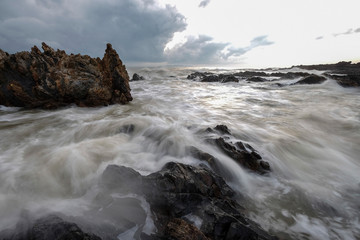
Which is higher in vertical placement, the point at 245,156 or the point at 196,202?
the point at 196,202

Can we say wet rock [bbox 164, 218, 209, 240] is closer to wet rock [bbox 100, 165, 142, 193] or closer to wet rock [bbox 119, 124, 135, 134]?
wet rock [bbox 100, 165, 142, 193]

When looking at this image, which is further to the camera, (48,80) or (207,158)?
(48,80)

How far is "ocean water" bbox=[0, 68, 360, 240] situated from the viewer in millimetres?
3007

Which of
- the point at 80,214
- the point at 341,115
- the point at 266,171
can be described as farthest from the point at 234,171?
the point at 341,115

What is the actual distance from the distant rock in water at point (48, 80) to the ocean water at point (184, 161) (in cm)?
74

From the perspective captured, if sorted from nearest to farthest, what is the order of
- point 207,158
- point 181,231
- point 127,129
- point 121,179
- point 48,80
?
point 181,231
point 121,179
point 207,158
point 127,129
point 48,80

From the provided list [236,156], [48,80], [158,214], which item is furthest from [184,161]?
[48,80]

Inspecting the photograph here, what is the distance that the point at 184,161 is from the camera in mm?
4324

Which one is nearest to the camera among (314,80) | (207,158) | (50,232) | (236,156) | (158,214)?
(50,232)

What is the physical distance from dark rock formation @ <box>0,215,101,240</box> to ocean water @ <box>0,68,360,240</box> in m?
0.36

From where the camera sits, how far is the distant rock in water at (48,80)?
8.55 m

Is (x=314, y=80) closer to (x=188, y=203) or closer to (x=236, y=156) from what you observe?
(x=236, y=156)

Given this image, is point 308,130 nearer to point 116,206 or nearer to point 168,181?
point 168,181

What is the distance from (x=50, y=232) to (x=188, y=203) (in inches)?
69.3
